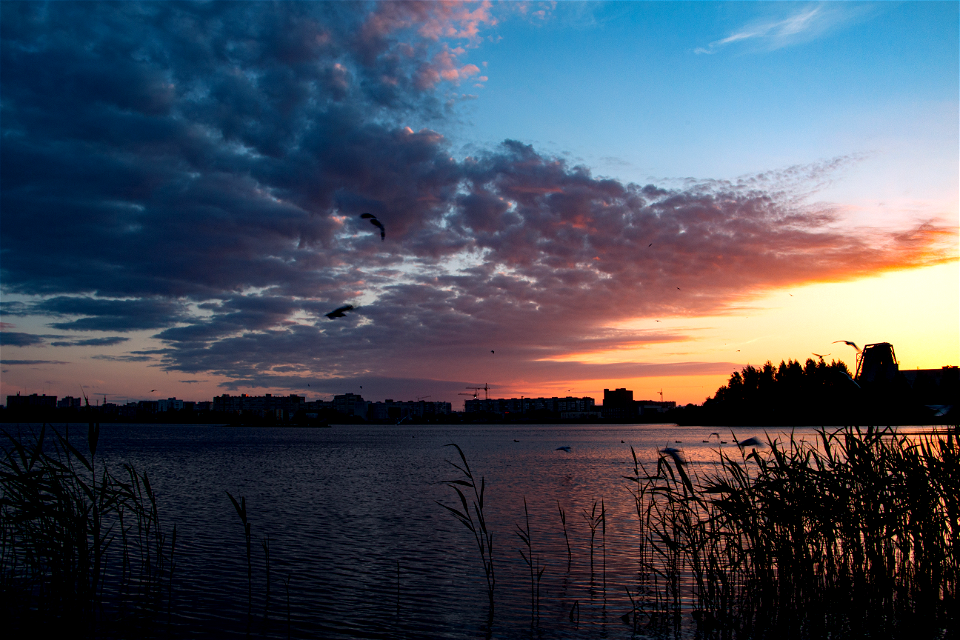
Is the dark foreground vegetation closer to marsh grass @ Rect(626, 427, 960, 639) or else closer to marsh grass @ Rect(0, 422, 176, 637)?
marsh grass @ Rect(626, 427, 960, 639)

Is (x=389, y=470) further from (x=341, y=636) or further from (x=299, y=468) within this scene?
(x=341, y=636)

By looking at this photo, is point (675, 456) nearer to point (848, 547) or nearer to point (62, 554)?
point (848, 547)

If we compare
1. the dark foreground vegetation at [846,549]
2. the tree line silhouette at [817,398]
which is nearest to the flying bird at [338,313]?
the dark foreground vegetation at [846,549]

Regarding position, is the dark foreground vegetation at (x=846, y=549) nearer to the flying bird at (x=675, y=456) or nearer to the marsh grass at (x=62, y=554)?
the flying bird at (x=675, y=456)

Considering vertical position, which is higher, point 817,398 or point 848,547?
point 817,398

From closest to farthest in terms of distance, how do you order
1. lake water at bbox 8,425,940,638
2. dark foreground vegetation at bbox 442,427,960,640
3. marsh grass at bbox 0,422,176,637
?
1. dark foreground vegetation at bbox 442,427,960,640
2. marsh grass at bbox 0,422,176,637
3. lake water at bbox 8,425,940,638

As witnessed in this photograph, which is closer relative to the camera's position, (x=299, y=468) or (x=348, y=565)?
(x=348, y=565)

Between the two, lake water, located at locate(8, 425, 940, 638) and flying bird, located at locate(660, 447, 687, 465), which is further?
lake water, located at locate(8, 425, 940, 638)

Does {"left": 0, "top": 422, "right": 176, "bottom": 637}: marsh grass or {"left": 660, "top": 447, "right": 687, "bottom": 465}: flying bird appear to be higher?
{"left": 660, "top": 447, "right": 687, "bottom": 465}: flying bird

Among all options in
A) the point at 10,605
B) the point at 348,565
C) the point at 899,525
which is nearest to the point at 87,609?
the point at 10,605

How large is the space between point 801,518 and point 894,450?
224 cm

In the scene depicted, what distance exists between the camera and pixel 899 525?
11250 mm

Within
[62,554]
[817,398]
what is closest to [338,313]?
[62,554]

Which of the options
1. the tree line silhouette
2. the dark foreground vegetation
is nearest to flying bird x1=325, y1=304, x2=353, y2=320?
the dark foreground vegetation
